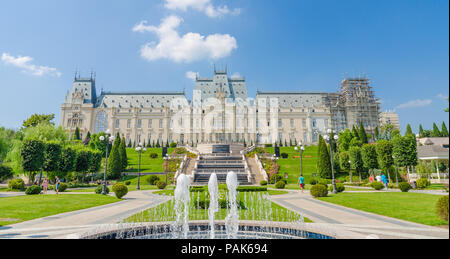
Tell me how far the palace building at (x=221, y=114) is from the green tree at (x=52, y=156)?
4616 centimetres

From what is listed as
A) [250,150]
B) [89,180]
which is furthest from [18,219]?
[250,150]

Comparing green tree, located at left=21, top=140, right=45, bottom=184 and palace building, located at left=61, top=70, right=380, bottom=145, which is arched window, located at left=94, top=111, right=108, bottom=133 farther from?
green tree, located at left=21, top=140, right=45, bottom=184

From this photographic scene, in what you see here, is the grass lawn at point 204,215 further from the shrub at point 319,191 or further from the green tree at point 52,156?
the green tree at point 52,156

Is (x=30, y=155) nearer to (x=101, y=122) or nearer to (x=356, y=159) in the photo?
(x=356, y=159)

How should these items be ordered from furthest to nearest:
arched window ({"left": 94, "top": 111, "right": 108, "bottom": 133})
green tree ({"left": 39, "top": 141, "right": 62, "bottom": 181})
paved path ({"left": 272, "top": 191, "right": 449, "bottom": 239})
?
arched window ({"left": 94, "top": 111, "right": 108, "bottom": 133}) → green tree ({"left": 39, "top": 141, "right": 62, "bottom": 181}) → paved path ({"left": 272, "top": 191, "right": 449, "bottom": 239})

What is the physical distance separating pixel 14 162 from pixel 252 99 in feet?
215

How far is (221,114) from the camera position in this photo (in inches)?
2894

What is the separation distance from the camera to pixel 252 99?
3172 inches

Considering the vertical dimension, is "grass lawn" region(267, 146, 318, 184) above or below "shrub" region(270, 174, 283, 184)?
above

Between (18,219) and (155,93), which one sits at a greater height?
(155,93)

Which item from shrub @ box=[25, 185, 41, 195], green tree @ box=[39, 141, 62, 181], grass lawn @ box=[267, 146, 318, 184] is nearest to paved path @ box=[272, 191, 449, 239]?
shrub @ box=[25, 185, 41, 195]

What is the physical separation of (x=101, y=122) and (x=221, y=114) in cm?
3958

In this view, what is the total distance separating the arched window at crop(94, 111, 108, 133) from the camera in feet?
248
